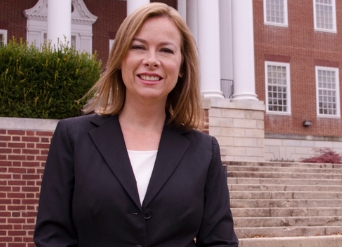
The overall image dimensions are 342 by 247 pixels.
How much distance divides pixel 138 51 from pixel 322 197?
31.3 ft

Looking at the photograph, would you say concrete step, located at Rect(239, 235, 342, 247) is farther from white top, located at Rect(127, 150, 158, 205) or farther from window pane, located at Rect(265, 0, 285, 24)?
window pane, located at Rect(265, 0, 285, 24)

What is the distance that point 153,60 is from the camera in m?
2.25

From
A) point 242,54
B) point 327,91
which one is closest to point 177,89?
point 242,54

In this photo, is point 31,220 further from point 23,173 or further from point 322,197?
point 322,197

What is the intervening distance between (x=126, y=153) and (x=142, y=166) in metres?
0.08

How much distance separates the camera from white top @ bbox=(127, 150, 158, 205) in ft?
7.28

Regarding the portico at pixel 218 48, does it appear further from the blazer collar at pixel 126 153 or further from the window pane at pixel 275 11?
the blazer collar at pixel 126 153

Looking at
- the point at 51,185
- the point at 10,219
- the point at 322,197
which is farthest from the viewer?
the point at 322,197

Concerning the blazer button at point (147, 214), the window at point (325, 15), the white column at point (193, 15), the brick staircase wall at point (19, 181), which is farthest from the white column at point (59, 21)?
the window at point (325, 15)

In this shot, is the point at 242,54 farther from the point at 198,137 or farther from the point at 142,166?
the point at 142,166

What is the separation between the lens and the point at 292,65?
25.7m

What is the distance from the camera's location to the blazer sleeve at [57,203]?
2.15 m

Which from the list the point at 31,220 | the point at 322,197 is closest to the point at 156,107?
the point at 31,220

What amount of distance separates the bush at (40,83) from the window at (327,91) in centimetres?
1853
